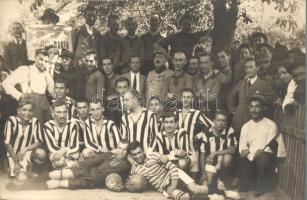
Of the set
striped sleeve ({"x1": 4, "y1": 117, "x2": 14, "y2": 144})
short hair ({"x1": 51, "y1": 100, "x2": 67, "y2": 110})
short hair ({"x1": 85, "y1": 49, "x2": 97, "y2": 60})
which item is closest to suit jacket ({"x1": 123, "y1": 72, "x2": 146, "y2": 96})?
short hair ({"x1": 85, "y1": 49, "x2": 97, "y2": 60})

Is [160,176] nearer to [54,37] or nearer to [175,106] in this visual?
[175,106]

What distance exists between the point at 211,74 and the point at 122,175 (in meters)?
0.49

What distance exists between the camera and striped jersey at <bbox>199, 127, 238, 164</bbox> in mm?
1351

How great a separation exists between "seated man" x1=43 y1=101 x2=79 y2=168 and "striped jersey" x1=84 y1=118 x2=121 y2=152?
0.14 ft

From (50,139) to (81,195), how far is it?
0.24 m

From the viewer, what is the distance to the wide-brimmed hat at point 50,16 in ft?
4.53

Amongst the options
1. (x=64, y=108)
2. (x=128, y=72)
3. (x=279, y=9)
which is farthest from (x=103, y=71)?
(x=279, y=9)

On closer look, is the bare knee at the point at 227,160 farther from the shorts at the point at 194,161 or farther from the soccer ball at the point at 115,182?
the soccer ball at the point at 115,182

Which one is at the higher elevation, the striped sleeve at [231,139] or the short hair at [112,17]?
the short hair at [112,17]

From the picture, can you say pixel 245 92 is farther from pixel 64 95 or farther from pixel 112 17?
pixel 64 95

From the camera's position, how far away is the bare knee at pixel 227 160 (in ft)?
4.43

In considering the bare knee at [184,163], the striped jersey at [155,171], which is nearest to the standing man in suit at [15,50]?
the striped jersey at [155,171]

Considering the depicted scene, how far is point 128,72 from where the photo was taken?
1.37 meters

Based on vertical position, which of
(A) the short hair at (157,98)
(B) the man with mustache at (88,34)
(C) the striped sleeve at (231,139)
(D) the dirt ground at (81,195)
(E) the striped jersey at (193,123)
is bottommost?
(D) the dirt ground at (81,195)
